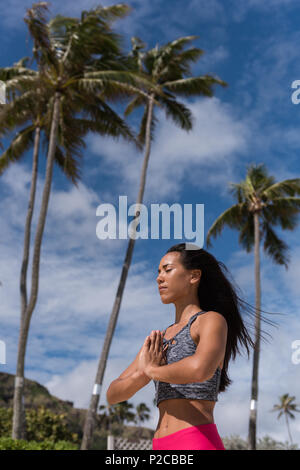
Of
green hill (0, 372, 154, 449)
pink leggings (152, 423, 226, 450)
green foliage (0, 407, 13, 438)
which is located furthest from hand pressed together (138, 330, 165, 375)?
green hill (0, 372, 154, 449)

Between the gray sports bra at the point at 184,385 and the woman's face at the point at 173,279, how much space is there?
0.50 ft

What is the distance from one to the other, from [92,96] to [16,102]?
117 inches

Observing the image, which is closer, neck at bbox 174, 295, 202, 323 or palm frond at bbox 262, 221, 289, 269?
neck at bbox 174, 295, 202, 323

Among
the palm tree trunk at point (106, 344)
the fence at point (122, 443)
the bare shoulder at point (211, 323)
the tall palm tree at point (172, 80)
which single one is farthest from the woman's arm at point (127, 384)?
the tall palm tree at point (172, 80)

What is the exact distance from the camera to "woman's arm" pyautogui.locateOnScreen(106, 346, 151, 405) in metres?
2.02

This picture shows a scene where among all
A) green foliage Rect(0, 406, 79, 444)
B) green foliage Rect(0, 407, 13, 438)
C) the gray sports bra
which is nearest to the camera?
the gray sports bra

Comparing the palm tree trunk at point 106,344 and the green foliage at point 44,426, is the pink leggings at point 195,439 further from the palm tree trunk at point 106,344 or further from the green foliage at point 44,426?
the green foliage at point 44,426

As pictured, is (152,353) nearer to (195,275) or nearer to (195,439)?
(195,439)

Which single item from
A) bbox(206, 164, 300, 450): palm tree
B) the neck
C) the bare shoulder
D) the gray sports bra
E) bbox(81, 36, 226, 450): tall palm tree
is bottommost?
the gray sports bra

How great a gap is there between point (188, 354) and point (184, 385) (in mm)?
122

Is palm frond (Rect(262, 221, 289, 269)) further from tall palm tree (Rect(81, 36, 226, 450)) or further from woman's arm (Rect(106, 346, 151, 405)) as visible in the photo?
woman's arm (Rect(106, 346, 151, 405))

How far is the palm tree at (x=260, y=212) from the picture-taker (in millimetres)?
26781
